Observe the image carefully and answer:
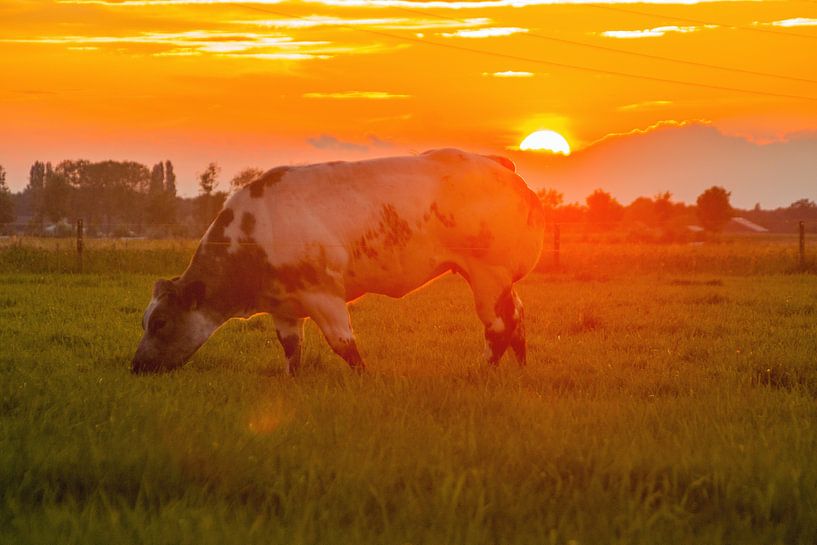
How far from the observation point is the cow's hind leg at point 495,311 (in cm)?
1027

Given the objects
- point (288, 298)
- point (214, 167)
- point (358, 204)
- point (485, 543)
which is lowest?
point (485, 543)

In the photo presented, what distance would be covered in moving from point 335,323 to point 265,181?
1.62m

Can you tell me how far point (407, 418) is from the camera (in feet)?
24.2

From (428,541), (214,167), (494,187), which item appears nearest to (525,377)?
(494,187)

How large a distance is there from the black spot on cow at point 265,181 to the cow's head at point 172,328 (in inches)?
41.9

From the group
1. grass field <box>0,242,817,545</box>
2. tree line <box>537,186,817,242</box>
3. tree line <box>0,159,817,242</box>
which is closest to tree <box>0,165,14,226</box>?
tree line <box>0,159,817,242</box>

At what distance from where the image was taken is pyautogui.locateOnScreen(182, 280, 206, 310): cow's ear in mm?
9578

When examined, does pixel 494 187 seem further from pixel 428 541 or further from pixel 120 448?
pixel 428 541

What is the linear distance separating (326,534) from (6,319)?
1108 centimetres

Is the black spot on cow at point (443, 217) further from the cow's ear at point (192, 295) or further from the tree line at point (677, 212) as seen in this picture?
the tree line at point (677, 212)

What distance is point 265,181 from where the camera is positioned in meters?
9.88

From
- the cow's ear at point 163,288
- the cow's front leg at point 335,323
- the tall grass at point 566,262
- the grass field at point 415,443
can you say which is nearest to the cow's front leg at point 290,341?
the grass field at point 415,443

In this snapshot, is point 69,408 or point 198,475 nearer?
point 198,475

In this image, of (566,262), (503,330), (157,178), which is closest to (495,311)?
(503,330)
